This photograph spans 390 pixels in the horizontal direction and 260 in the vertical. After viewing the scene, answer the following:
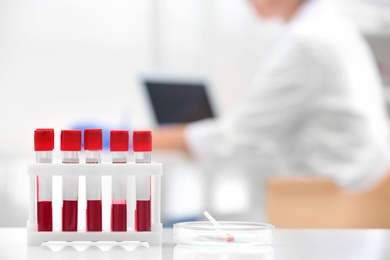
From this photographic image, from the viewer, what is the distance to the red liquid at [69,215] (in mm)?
986

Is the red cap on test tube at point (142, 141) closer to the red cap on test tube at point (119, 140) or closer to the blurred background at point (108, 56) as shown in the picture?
the red cap on test tube at point (119, 140)

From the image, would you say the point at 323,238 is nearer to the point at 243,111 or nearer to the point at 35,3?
the point at 243,111

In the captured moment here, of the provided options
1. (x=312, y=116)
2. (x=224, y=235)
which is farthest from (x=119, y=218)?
(x=312, y=116)

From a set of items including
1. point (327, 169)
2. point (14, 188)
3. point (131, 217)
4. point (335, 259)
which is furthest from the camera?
point (14, 188)

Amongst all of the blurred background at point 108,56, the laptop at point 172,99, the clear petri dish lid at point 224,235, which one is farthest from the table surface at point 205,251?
the blurred background at point 108,56

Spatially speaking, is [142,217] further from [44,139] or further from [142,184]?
[44,139]

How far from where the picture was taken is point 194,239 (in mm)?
991

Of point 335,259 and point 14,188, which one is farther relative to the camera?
point 14,188

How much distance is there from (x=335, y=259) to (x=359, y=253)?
2.8 inches

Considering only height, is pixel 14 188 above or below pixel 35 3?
below

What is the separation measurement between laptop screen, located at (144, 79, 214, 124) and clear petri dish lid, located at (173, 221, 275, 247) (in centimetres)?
331

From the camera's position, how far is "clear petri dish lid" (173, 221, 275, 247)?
0.97m

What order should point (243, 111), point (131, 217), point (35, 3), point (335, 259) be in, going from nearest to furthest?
1. point (335, 259)
2. point (131, 217)
3. point (243, 111)
4. point (35, 3)

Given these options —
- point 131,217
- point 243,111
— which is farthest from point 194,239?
point 243,111
